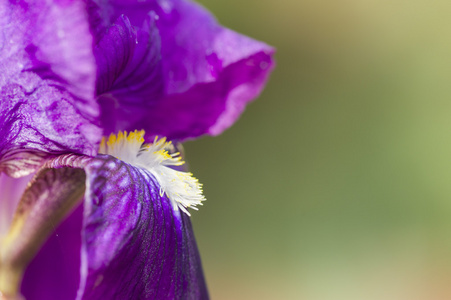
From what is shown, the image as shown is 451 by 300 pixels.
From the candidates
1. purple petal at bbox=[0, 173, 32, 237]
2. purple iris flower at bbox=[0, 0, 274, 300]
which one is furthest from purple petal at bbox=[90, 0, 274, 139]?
purple petal at bbox=[0, 173, 32, 237]

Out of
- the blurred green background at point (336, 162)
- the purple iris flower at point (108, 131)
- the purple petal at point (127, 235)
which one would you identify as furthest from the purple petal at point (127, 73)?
the blurred green background at point (336, 162)

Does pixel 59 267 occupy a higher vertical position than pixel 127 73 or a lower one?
lower

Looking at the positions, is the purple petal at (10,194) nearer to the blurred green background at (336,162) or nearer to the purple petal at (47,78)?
the purple petal at (47,78)

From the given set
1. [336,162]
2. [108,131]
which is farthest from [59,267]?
[336,162]

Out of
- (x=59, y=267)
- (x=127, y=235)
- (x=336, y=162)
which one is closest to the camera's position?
(x=127, y=235)

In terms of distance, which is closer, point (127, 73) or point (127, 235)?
point (127, 235)

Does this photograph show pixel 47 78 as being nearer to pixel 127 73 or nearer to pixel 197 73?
Result: pixel 127 73

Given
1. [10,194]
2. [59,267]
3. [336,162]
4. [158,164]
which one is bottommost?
[59,267]
